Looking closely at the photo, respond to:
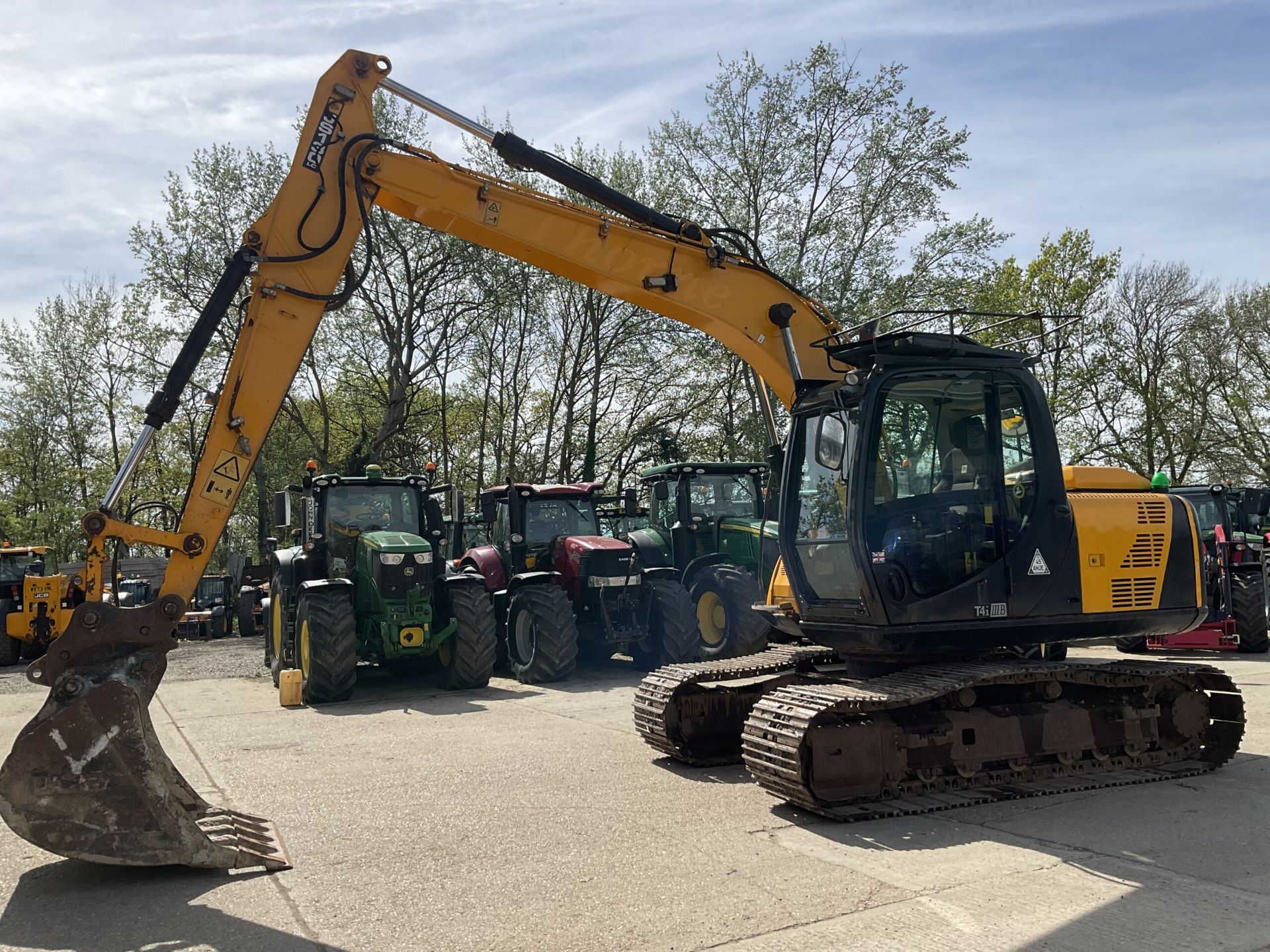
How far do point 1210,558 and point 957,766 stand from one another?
882 cm

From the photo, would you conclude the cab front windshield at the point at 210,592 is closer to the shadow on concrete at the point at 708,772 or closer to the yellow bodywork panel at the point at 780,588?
the shadow on concrete at the point at 708,772

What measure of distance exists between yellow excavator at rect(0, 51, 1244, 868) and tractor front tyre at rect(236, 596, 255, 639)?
59.3ft

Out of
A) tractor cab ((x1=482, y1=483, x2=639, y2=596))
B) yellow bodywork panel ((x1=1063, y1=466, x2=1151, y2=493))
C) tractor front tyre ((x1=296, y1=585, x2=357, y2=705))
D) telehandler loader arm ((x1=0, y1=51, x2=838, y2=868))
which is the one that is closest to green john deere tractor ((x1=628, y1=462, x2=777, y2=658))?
tractor cab ((x1=482, y1=483, x2=639, y2=596))

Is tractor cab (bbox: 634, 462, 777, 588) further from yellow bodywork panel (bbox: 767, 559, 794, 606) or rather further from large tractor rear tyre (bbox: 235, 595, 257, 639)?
large tractor rear tyre (bbox: 235, 595, 257, 639)

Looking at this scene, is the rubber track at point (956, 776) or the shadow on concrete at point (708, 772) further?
the shadow on concrete at point (708, 772)

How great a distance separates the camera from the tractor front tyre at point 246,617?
2412 cm

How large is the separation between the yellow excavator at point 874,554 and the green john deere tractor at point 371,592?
5186 mm

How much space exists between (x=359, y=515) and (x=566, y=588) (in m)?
2.94

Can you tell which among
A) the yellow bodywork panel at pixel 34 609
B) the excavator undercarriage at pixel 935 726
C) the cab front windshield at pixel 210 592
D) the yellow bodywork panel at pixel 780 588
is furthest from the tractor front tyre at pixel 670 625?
the cab front windshield at pixel 210 592

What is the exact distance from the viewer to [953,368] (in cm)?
696

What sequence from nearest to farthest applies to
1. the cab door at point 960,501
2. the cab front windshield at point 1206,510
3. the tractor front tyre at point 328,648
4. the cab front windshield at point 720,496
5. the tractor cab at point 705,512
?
the cab door at point 960,501 → the tractor front tyre at point 328,648 → the tractor cab at point 705,512 → the cab front windshield at point 720,496 → the cab front windshield at point 1206,510

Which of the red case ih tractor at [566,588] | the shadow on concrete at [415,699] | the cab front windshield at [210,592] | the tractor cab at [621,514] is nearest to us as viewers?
the shadow on concrete at [415,699]

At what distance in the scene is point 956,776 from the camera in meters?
6.70

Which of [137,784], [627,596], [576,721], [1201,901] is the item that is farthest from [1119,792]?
[627,596]
